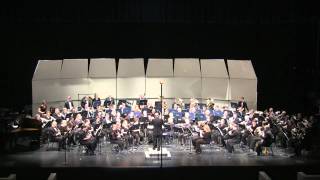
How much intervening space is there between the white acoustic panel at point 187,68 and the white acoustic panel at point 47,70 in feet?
18.1

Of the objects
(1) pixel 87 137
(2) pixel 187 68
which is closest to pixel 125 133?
(1) pixel 87 137

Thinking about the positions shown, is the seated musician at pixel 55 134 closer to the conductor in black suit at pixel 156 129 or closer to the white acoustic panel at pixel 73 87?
the conductor in black suit at pixel 156 129

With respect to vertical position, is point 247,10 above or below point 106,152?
above

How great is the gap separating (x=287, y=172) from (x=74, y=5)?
404 inches

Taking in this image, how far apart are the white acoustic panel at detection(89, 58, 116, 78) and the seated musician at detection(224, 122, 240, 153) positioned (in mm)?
8231

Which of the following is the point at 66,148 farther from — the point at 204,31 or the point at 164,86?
the point at 204,31

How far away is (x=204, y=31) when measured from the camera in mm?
22922

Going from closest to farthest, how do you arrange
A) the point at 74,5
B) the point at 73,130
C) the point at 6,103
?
1. the point at 73,130
2. the point at 74,5
3. the point at 6,103

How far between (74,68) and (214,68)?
6.59 m

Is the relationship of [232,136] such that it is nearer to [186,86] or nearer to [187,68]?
[186,86]

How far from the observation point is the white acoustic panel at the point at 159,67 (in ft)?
77.3

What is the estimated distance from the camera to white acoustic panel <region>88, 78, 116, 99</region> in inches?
914

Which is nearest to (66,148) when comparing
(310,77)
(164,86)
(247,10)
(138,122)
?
(138,122)

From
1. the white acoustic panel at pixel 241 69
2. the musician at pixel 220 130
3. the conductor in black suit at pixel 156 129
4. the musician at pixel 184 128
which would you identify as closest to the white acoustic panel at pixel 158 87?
the white acoustic panel at pixel 241 69
